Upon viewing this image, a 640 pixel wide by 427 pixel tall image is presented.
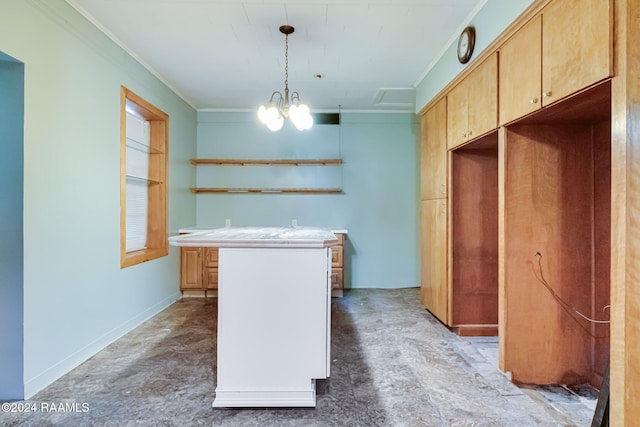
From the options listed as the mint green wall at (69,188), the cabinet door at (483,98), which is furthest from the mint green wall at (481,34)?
the mint green wall at (69,188)

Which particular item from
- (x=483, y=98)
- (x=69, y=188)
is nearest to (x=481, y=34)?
(x=483, y=98)

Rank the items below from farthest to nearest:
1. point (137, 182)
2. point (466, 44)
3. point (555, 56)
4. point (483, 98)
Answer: point (137, 182) → point (466, 44) → point (483, 98) → point (555, 56)

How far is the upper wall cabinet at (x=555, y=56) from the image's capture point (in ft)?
5.02

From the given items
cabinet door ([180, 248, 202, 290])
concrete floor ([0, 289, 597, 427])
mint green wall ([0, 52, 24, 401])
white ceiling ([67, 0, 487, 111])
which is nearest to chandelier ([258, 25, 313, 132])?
white ceiling ([67, 0, 487, 111])

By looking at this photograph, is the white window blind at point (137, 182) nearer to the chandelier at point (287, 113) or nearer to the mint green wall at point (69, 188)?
the mint green wall at point (69, 188)

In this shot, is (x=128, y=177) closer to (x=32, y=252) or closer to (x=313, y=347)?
(x=32, y=252)

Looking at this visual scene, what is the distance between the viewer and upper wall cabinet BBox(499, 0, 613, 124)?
5.02 feet

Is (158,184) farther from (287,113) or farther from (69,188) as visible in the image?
(287,113)

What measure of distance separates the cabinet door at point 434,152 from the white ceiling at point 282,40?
52cm

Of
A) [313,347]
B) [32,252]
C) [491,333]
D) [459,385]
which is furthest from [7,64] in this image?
[491,333]

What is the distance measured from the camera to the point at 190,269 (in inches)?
180

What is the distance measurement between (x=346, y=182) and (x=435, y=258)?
201 centimetres

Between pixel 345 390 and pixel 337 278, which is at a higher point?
pixel 337 278

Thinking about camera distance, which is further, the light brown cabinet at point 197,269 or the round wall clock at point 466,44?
the light brown cabinet at point 197,269
